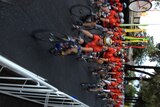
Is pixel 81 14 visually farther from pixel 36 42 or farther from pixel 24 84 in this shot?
pixel 24 84

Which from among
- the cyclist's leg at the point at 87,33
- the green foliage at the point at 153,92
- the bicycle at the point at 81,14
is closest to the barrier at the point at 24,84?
the cyclist's leg at the point at 87,33

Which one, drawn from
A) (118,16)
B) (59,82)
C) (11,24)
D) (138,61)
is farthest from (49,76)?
(138,61)

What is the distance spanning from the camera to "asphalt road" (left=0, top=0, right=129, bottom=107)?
24.1 feet

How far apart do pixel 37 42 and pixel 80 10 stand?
10.4ft

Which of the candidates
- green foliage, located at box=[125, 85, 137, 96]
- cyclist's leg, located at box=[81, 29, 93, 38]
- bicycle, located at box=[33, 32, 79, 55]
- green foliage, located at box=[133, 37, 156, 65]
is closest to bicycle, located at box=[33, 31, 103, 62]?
bicycle, located at box=[33, 32, 79, 55]

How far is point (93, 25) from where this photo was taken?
39.4 ft

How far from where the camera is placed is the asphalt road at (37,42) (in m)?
7.34

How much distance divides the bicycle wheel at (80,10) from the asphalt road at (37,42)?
0.19 metres

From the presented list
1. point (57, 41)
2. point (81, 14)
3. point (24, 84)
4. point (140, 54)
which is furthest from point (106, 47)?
point (140, 54)

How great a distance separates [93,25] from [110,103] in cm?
772

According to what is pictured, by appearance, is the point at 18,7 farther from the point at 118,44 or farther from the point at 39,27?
the point at 118,44

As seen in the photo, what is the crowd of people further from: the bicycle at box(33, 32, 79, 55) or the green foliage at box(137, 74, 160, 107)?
the green foliage at box(137, 74, 160, 107)

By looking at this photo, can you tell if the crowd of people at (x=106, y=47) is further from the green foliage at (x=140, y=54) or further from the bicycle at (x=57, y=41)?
the green foliage at (x=140, y=54)

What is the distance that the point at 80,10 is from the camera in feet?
38.0
